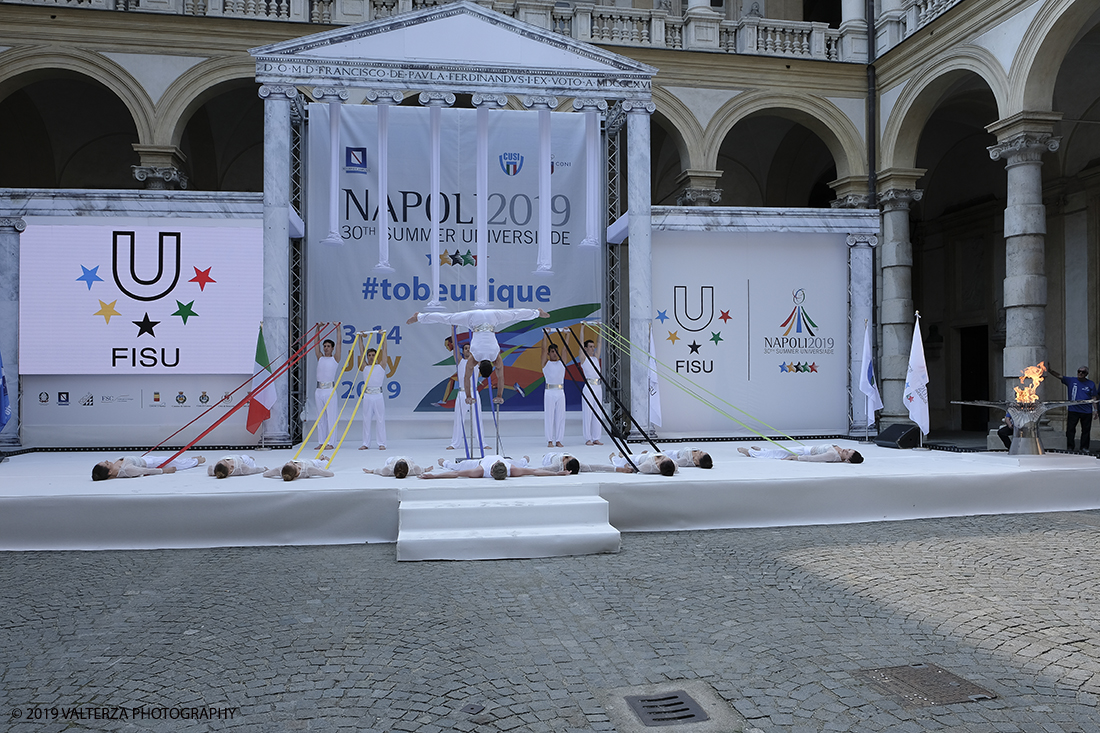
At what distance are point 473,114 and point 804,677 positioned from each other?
36.2ft

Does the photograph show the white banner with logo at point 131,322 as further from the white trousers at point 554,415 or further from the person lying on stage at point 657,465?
the person lying on stage at point 657,465

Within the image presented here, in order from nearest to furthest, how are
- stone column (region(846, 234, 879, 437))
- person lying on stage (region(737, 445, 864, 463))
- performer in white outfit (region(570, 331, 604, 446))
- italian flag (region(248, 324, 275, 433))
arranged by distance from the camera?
person lying on stage (region(737, 445, 864, 463))
italian flag (region(248, 324, 275, 433))
performer in white outfit (region(570, 331, 604, 446))
stone column (region(846, 234, 879, 437))

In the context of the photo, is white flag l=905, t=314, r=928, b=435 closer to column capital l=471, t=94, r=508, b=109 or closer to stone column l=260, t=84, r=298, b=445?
column capital l=471, t=94, r=508, b=109

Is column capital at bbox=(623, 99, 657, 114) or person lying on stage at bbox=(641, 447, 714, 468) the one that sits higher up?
column capital at bbox=(623, 99, 657, 114)

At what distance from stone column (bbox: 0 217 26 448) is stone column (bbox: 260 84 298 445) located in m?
3.50

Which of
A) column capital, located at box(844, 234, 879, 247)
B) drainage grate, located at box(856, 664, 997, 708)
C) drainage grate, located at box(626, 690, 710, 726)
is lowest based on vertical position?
drainage grate, located at box(626, 690, 710, 726)

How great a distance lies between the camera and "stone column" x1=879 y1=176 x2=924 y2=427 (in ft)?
49.9

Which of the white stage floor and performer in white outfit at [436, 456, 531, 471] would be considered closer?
the white stage floor

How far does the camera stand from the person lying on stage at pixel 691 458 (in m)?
8.05

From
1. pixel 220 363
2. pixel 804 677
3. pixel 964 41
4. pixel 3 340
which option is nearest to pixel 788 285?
pixel 964 41

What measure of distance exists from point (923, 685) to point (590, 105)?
9.80 m

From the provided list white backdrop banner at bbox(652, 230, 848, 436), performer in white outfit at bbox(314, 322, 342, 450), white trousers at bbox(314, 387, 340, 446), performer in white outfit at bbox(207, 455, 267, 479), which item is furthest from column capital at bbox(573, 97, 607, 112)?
performer in white outfit at bbox(207, 455, 267, 479)

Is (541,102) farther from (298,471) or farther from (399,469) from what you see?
(298,471)

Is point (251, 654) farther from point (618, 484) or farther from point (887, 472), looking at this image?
point (887, 472)
